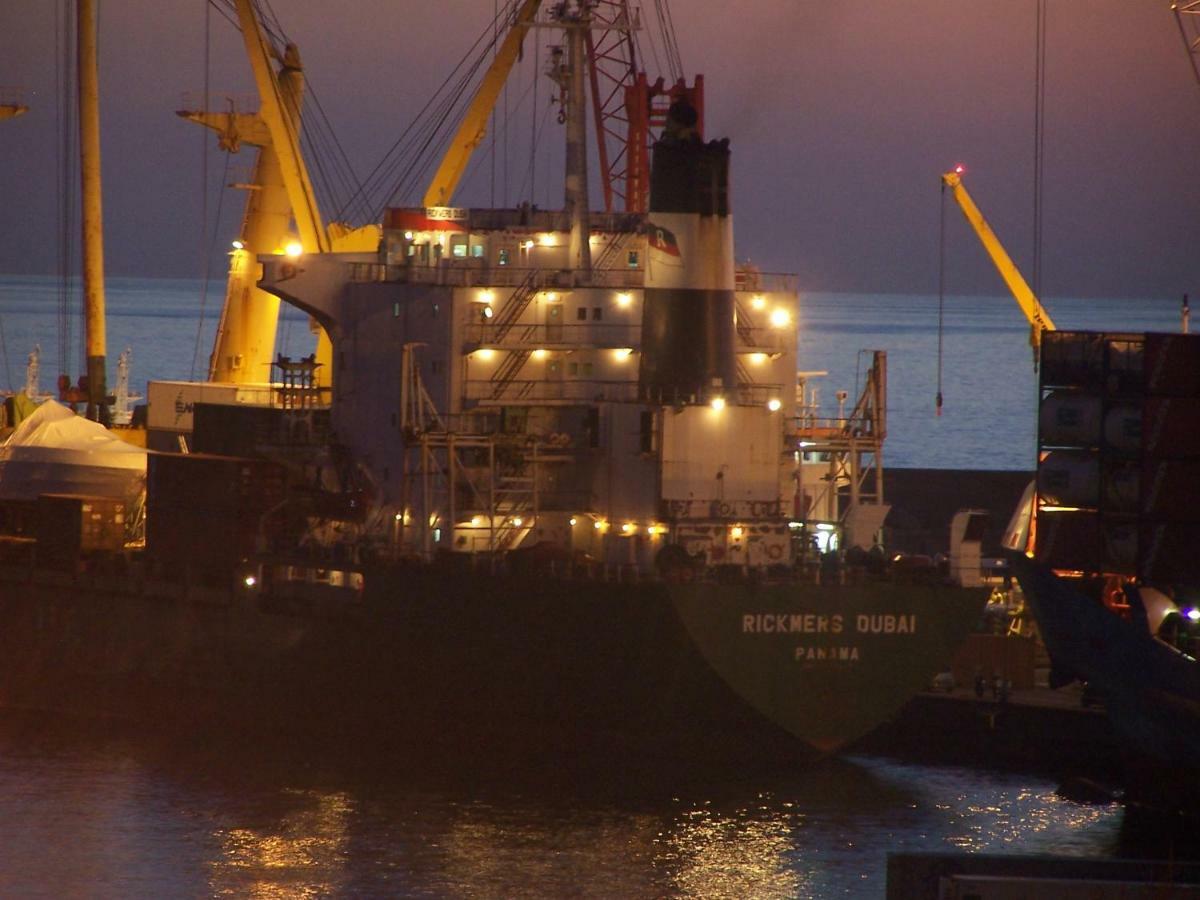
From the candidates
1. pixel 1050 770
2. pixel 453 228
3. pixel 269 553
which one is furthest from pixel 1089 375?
pixel 269 553

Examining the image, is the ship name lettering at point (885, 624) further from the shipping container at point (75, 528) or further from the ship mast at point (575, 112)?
the shipping container at point (75, 528)

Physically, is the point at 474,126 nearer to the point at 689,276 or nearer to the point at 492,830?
the point at 689,276

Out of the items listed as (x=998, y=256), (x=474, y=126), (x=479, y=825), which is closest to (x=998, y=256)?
(x=998, y=256)

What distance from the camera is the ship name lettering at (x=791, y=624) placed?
30.0m

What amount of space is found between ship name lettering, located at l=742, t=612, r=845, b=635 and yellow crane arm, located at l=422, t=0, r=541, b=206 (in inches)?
714

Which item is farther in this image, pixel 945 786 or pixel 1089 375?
pixel 1089 375

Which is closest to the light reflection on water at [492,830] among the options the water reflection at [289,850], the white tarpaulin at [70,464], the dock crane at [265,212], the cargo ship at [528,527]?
the water reflection at [289,850]

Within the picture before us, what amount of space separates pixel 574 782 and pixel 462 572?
11.2 ft

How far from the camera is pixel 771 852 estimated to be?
27734 millimetres

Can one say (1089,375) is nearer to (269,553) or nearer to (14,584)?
(269,553)

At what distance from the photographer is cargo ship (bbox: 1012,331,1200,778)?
97.0ft

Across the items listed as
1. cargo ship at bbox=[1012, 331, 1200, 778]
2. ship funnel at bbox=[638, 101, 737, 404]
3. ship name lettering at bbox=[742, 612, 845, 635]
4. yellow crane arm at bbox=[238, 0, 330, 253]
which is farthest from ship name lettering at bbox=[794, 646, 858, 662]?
yellow crane arm at bbox=[238, 0, 330, 253]

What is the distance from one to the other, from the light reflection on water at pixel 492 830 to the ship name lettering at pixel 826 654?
183 centimetres

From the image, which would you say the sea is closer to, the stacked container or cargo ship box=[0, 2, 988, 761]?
cargo ship box=[0, 2, 988, 761]
